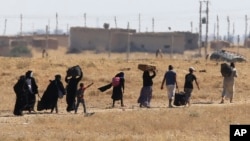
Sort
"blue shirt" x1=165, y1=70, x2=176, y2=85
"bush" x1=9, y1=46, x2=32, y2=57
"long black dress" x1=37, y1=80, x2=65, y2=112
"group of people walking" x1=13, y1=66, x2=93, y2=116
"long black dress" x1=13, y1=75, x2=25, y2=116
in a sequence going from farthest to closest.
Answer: "bush" x1=9, y1=46, x2=32, y2=57 < "blue shirt" x1=165, y1=70, x2=176, y2=85 < "long black dress" x1=37, y1=80, x2=65, y2=112 < "group of people walking" x1=13, y1=66, x2=93, y2=116 < "long black dress" x1=13, y1=75, x2=25, y2=116

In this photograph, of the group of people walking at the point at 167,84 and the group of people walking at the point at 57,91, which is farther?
the group of people walking at the point at 167,84

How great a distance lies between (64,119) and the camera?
2128 centimetres

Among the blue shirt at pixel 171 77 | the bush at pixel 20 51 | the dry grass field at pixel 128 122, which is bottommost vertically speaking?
the dry grass field at pixel 128 122

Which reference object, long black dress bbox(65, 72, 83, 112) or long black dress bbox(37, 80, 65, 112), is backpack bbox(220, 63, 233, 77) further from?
long black dress bbox(37, 80, 65, 112)

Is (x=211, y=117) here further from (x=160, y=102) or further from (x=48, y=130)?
(x=160, y=102)

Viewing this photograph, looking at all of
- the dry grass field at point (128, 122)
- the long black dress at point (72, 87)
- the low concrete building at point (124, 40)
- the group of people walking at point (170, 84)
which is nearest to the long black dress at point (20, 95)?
the dry grass field at point (128, 122)

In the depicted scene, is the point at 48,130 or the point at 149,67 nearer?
the point at 48,130

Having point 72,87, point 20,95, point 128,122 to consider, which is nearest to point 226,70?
point 128,122

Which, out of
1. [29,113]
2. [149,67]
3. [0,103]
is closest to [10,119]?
[29,113]

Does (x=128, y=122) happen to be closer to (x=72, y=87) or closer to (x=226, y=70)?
(x=72, y=87)

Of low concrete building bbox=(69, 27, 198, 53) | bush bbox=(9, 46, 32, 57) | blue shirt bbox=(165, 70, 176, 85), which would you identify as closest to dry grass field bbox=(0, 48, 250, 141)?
blue shirt bbox=(165, 70, 176, 85)

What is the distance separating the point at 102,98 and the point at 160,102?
10.00ft

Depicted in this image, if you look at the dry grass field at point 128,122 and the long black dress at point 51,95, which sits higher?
the long black dress at point 51,95

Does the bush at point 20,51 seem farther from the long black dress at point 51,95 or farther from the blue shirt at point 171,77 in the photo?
the long black dress at point 51,95
